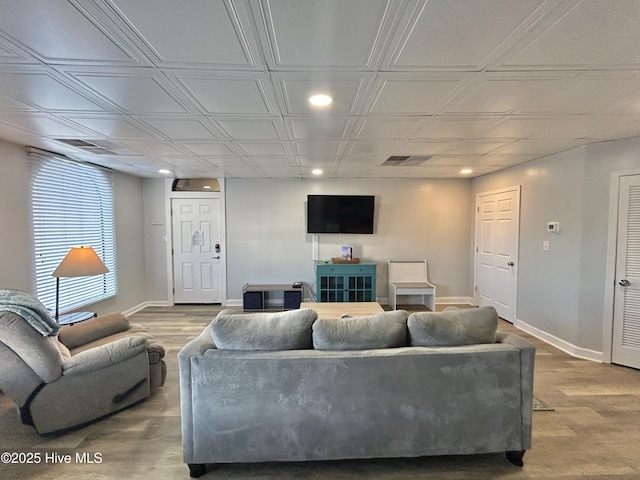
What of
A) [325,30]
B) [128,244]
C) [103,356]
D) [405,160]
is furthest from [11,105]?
[405,160]

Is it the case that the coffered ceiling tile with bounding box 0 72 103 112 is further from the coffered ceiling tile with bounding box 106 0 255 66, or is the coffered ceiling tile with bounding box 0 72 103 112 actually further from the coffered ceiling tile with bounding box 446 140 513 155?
the coffered ceiling tile with bounding box 446 140 513 155

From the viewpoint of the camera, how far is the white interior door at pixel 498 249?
14.4 feet

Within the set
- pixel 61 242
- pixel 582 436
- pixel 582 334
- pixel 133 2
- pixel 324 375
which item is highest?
pixel 133 2

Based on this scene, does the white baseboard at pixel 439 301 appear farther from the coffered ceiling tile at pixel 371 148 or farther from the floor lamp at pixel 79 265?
the coffered ceiling tile at pixel 371 148

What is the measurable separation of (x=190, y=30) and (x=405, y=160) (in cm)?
313

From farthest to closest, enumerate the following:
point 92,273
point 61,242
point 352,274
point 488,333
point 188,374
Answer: point 352,274 < point 61,242 < point 92,273 < point 488,333 < point 188,374

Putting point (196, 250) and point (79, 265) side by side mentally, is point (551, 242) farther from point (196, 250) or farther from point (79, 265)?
point (196, 250)

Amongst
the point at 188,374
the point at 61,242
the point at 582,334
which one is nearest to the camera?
the point at 188,374

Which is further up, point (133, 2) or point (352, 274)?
point (133, 2)

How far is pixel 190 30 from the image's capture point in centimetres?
133

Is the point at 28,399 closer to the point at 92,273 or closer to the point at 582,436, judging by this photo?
the point at 92,273

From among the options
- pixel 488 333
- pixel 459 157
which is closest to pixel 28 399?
pixel 488 333

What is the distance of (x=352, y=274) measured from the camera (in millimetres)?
5168

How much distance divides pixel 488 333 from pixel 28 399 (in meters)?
3.09
